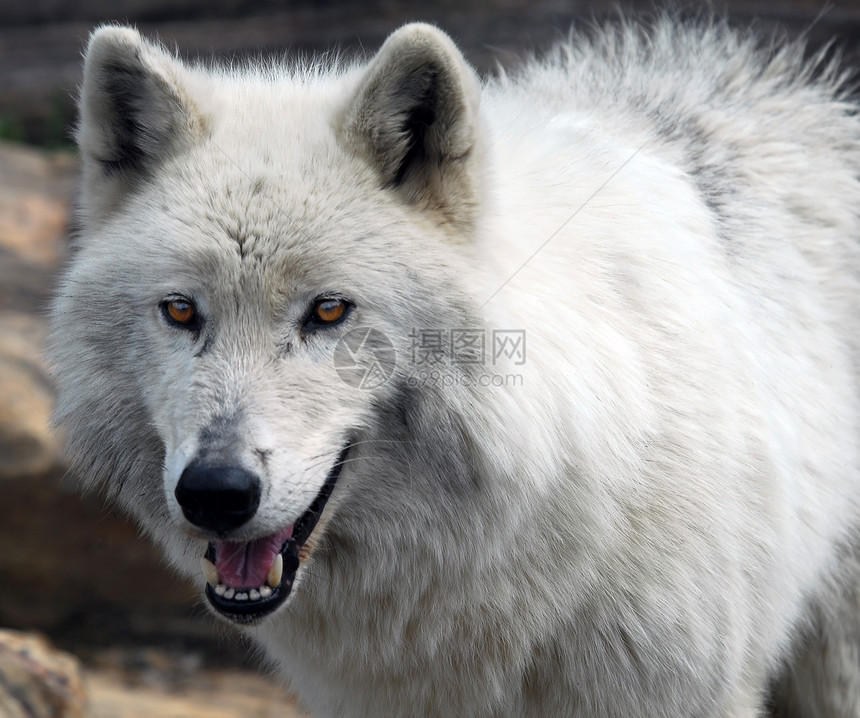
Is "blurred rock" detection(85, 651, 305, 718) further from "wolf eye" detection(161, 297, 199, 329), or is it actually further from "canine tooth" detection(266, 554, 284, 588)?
"wolf eye" detection(161, 297, 199, 329)

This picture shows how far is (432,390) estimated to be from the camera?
3.01m

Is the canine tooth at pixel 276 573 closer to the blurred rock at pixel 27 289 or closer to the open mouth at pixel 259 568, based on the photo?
the open mouth at pixel 259 568

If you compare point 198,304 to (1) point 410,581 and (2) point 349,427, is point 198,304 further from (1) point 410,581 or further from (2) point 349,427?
(1) point 410,581

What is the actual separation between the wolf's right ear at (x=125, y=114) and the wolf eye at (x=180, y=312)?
0.53 m

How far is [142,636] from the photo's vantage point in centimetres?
712

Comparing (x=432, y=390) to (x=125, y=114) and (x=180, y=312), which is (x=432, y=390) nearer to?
(x=180, y=312)

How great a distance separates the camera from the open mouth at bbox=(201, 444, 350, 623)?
2967mm

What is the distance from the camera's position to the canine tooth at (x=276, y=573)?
299cm

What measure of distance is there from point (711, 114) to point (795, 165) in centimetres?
43

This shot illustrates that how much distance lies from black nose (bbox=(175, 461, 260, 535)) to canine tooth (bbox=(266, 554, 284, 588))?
241 mm

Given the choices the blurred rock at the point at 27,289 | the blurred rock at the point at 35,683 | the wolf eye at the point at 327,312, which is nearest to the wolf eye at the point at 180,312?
the wolf eye at the point at 327,312

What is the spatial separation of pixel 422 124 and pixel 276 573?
1426 mm

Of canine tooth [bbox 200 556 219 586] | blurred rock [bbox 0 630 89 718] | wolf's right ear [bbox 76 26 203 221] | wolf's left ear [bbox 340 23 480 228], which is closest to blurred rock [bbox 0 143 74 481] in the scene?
blurred rock [bbox 0 630 89 718]

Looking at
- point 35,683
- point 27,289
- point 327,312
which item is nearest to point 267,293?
point 327,312
